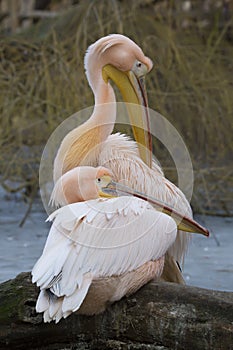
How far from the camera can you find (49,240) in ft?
10.7

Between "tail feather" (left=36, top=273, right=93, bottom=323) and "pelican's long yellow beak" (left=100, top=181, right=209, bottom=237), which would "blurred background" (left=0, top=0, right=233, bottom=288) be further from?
"tail feather" (left=36, top=273, right=93, bottom=323)

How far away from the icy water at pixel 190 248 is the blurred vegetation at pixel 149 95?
0.75ft

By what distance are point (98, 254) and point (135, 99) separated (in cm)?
144

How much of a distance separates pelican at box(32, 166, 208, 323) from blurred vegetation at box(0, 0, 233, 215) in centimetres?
283

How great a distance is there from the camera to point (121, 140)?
434 centimetres

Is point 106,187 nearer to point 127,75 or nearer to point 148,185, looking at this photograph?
point 148,185

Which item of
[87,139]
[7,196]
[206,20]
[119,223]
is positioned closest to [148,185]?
[87,139]

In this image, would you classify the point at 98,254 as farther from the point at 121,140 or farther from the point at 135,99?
the point at 135,99

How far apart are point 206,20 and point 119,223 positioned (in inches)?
327

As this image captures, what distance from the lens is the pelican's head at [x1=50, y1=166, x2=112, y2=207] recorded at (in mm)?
3627

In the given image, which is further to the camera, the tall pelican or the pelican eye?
the pelican eye

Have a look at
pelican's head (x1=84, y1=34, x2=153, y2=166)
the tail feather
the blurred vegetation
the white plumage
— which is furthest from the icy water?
the tail feather

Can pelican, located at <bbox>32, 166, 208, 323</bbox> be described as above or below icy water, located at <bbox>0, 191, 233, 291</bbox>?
above

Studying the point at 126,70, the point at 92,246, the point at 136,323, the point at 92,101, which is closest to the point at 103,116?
the point at 126,70
